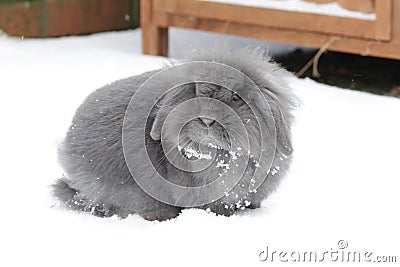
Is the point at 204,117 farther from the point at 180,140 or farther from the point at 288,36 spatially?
the point at 288,36

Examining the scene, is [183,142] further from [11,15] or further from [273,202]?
[11,15]

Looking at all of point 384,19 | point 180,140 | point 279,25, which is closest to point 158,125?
point 180,140

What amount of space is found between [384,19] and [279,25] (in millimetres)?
576

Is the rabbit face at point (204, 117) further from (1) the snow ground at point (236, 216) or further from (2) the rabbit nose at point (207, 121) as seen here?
(1) the snow ground at point (236, 216)

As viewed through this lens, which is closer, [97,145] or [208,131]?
[208,131]

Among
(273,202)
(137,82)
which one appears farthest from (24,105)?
(273,202)

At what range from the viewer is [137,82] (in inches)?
86.7

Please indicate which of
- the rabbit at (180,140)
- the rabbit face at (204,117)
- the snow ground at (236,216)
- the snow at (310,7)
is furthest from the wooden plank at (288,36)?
the rabbit face at (204,117)

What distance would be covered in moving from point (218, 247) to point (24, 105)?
1.67m

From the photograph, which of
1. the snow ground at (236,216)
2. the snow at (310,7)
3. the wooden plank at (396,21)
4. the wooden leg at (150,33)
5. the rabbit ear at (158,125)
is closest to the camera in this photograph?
the snow ground at (236,216)

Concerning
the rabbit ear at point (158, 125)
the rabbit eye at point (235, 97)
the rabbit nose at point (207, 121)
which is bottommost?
the rabbit ear at point (158, 125)

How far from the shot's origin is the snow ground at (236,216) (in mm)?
1903

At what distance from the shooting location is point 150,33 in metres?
4.57

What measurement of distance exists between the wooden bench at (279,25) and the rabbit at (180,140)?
1711mm
